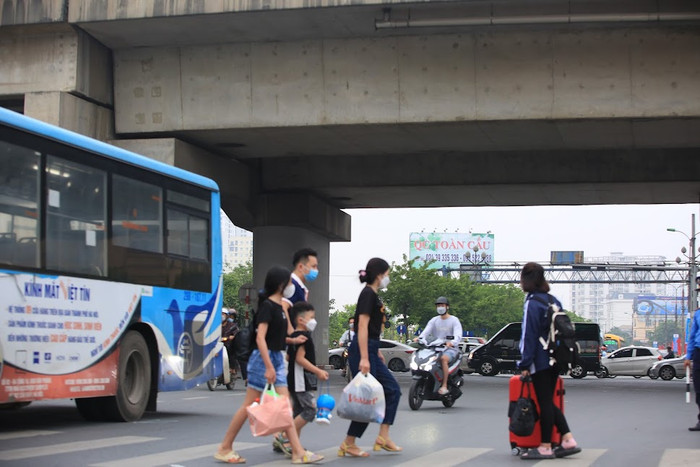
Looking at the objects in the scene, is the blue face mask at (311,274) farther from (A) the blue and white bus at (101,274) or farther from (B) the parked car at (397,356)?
(B) the parked car at (397,356)

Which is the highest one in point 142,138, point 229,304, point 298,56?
point 298,56

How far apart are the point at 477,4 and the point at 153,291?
967cm

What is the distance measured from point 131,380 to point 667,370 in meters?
30.8

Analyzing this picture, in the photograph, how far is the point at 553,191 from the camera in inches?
1241

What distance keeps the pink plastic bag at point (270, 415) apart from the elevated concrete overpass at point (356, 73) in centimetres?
1275

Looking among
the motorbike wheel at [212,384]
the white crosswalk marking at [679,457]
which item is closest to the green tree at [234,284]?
the motorbike wheel at [212,384]

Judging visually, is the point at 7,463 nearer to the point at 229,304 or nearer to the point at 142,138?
the point at 142,138

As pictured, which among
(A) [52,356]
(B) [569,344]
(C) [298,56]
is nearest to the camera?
(B) [569,344]

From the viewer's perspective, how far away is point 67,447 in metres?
10.1

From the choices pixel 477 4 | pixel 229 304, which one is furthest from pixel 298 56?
pixel 229 304

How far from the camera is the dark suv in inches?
1550

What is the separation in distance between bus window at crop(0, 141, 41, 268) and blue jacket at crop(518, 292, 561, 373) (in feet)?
17.0

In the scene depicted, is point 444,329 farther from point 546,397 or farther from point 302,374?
point 302,374

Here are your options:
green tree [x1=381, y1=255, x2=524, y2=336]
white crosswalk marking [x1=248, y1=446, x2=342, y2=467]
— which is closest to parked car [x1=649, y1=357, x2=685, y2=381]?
white crosswalk marking [x1=248, y1=446, x2=342, y2=467]
